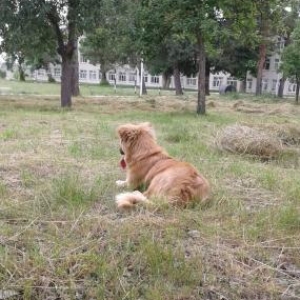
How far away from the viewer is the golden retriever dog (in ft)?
16.2

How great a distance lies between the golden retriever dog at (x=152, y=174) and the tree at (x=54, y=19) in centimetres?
1182

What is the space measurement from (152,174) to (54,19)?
13846 mm

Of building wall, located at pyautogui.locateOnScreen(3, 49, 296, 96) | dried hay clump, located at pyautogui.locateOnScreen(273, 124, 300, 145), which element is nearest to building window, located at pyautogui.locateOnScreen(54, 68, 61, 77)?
building wall, located at pyautogui.locateOnScreen(3, 49, 296, 96)

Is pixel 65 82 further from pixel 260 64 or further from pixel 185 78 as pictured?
pixel 185 78

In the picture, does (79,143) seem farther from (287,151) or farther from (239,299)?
(239,299)

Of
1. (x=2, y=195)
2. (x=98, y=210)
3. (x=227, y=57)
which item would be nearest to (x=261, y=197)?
(x=98, y=210)

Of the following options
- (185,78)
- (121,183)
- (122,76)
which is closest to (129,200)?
(121,183)

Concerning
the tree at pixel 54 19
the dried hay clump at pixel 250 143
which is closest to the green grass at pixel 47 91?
the tree at pixel 54 19

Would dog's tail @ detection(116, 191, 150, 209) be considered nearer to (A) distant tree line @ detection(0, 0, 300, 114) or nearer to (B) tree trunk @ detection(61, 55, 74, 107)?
(A) distant tree line @ detection(0, 0, 300, 114)

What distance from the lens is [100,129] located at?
1138cm

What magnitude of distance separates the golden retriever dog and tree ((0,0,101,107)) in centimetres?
1182

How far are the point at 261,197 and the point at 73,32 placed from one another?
14290mm

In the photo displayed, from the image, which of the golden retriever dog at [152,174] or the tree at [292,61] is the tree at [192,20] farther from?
the tree at [292,61]

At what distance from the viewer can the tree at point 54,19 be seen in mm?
16172
